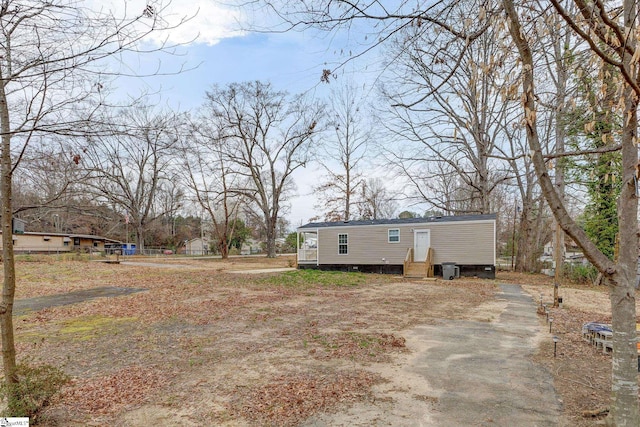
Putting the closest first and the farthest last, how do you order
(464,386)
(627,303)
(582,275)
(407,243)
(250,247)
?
(627,303), (464,386), (582,275), (407,243), (250,247)

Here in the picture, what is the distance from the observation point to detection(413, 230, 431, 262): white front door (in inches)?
709

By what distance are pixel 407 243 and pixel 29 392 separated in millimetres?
16881

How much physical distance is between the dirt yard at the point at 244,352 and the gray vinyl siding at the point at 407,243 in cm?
569

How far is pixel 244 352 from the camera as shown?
17.2ft

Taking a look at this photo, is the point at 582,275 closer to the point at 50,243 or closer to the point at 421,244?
the point at 421,244

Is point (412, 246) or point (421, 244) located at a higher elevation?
point (421, 244)

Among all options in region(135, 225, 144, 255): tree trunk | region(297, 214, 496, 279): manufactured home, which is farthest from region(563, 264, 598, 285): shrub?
region(135, 225, 144, 255): tree trunk

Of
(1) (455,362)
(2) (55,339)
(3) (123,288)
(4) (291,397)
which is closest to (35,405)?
(4) (291,397)

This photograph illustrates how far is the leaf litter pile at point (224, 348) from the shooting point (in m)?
3.50

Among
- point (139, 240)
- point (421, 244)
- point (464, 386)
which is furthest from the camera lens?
point (139, 240)

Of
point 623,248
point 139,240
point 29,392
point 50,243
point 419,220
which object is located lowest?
point 29,392

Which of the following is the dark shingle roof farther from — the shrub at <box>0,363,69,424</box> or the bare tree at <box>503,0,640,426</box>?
the shrub at <box>0,363,69,424</box>

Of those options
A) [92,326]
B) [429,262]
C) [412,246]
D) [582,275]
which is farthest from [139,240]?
[582,275]

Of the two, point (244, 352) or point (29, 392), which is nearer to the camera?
point (29, 392)
